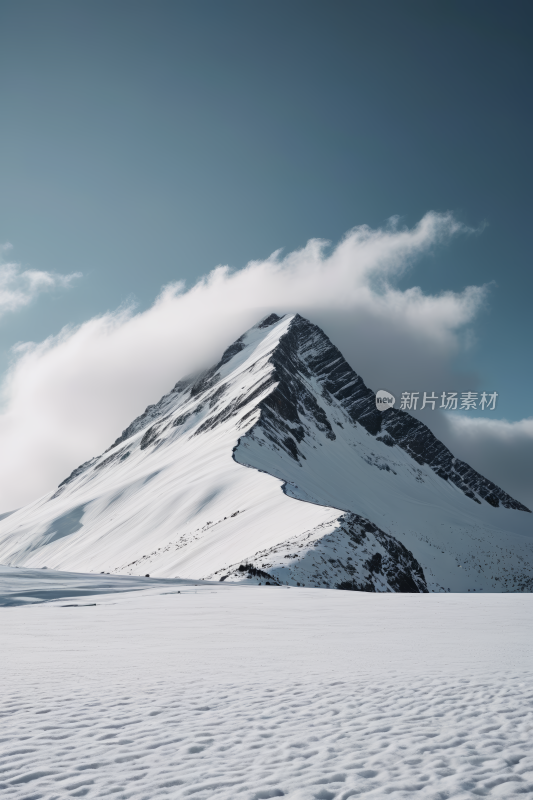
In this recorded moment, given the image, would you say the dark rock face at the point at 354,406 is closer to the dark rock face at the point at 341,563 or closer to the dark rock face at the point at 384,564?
the dark rock face at the point at 384,564

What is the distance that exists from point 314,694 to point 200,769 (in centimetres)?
231

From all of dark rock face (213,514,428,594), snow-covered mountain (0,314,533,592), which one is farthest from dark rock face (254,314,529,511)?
dark rock face (213,514,428,594)

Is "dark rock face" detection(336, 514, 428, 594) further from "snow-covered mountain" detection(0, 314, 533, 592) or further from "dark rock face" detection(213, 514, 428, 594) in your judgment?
"snow-covered mountain" detection(0, 314, 533, 592)

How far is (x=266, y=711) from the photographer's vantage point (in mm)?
5188

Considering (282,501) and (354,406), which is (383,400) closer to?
(354,406)

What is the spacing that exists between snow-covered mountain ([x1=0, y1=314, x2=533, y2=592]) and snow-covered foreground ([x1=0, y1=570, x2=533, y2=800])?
14.8m

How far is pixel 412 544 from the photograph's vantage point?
56188 millimetres

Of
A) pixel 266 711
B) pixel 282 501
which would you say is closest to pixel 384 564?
pixel 282 501

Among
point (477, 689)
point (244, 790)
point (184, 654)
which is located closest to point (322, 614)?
point (184, 654)

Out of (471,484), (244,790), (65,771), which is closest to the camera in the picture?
(244,790)

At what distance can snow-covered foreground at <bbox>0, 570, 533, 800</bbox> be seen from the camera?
3676 millimetres

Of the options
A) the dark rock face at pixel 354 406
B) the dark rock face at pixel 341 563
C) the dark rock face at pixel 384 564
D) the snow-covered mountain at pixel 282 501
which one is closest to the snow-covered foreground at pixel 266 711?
the dark rock face at pixel 341 563

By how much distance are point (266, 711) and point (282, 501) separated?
97.9 feet

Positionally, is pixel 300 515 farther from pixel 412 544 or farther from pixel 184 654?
pixel 412 544
